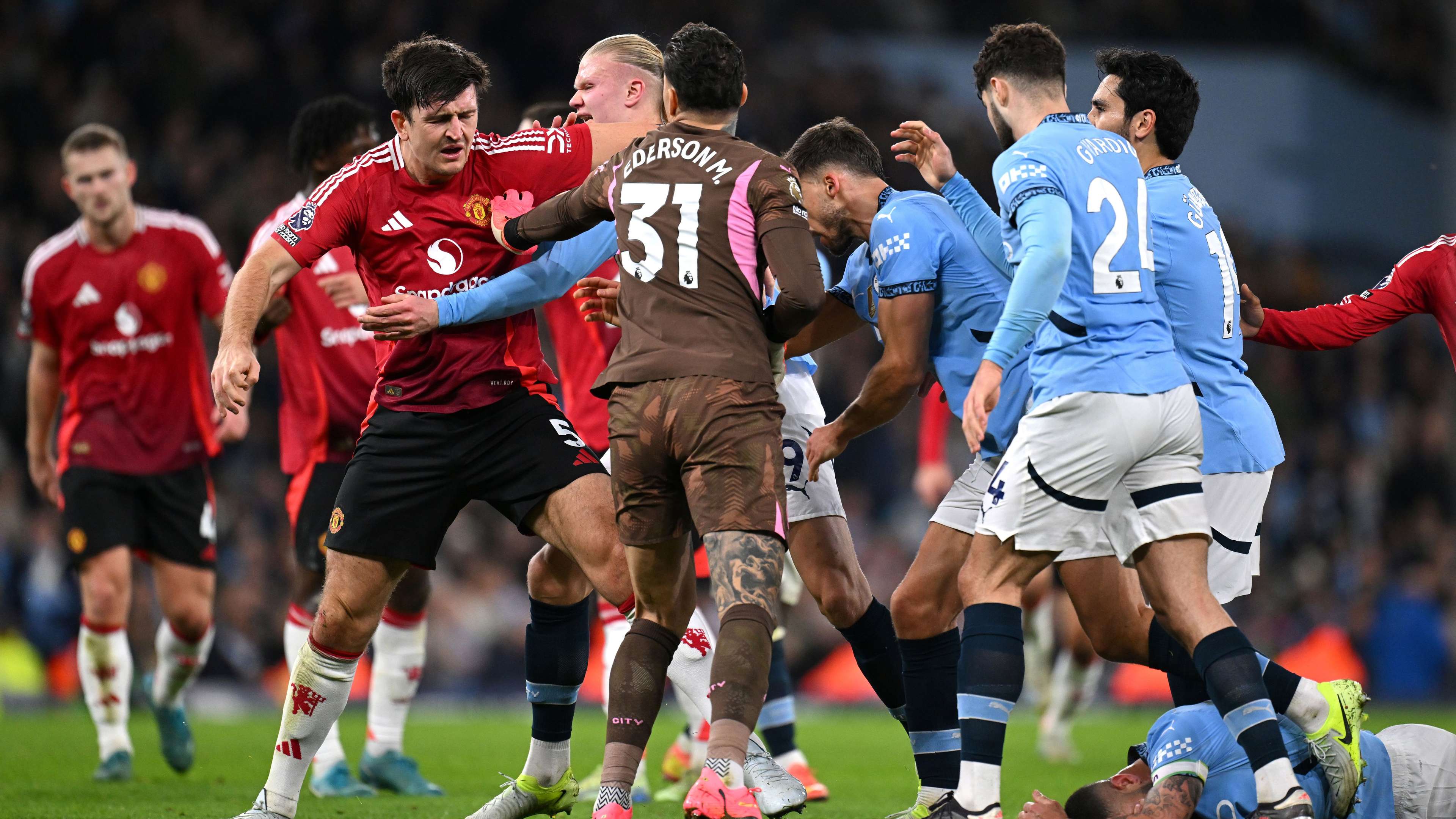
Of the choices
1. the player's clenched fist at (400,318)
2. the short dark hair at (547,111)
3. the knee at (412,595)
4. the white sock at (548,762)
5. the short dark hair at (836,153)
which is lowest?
the knee at (412,595)

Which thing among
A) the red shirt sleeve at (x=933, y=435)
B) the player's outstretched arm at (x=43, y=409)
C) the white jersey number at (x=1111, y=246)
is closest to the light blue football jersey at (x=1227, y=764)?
the white jersey number at (x=1111, y=246)

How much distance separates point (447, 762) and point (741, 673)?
4605mm

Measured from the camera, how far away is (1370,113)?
68.4ft

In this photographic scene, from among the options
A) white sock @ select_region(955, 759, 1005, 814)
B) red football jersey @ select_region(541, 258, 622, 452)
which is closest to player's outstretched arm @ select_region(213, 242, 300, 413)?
red football jersey @ select_region(541, 258, 622, 452)

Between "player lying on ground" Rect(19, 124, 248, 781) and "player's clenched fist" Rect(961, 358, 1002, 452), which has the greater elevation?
"player's clenched fist" Rect(961, 358, 1002, 452)

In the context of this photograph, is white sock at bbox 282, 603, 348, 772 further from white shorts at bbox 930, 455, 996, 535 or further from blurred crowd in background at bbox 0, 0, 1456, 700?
blurred crowd in background at bbox 0, 0, 1456, 700

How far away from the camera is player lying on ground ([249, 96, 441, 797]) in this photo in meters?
6.67

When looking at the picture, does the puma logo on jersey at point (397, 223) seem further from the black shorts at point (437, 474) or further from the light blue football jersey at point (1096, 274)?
the light blue football jersey at point (1096, 274)

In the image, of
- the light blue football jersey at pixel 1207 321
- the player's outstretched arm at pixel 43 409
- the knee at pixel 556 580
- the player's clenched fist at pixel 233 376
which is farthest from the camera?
the player's outstretched arm at pixel 43 409

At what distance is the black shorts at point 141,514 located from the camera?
732cm

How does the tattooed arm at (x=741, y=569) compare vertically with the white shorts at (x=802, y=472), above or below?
above

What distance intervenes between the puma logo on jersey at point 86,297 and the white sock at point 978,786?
17.6 ft

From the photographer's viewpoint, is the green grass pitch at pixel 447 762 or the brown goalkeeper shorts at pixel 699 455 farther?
the green grass pitch at pixel 447 762

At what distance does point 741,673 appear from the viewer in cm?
406
